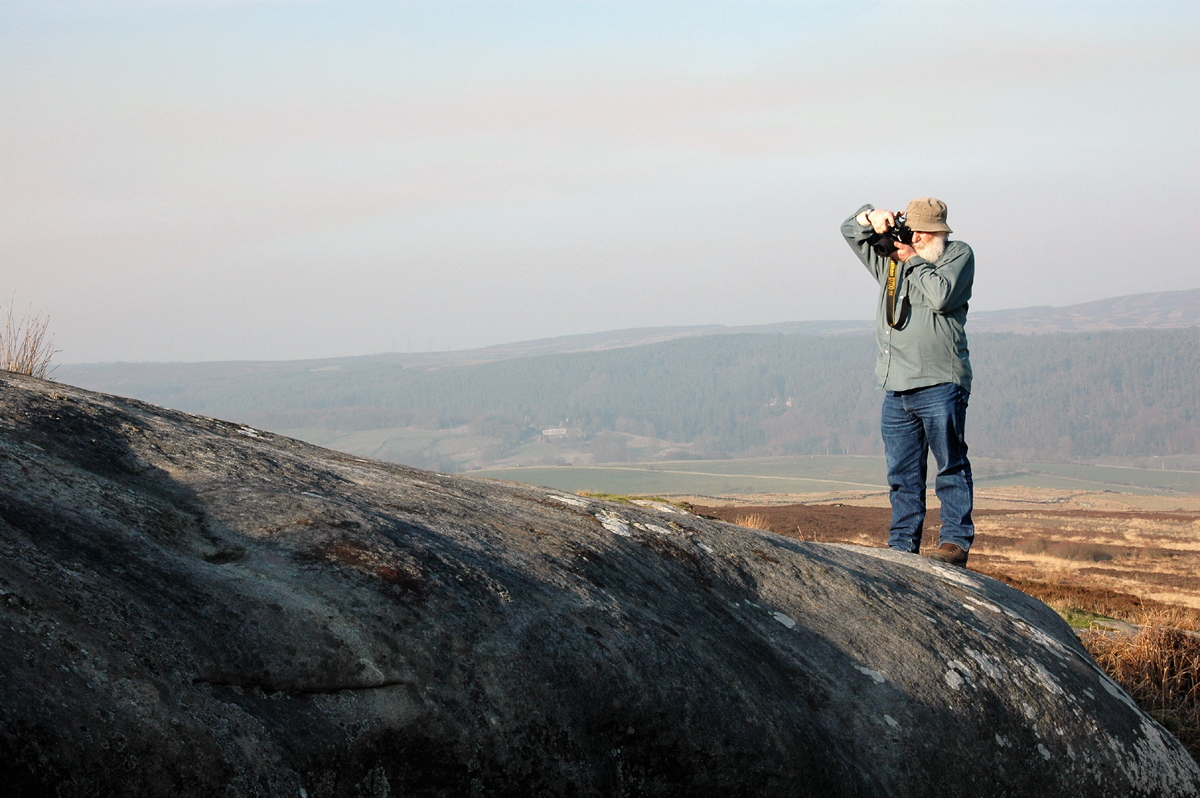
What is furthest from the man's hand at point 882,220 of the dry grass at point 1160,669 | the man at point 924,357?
the dry grass at point 1160,669

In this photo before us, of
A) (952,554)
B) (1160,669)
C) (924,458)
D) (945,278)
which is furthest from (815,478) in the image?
(945,278)

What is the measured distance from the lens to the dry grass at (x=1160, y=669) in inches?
241

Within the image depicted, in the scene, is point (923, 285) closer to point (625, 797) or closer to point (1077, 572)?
point (625, 797)

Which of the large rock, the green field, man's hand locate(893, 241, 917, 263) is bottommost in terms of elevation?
the green field

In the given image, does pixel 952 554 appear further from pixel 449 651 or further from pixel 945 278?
pixel 449 651

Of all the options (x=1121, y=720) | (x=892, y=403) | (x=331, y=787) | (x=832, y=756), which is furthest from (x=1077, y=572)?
(x=331, y=787)

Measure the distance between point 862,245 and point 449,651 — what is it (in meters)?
5.63

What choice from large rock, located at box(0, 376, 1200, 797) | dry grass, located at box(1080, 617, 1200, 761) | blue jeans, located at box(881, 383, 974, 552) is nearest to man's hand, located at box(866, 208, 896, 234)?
blue jeans, located at box(881, 383, 974, 552)

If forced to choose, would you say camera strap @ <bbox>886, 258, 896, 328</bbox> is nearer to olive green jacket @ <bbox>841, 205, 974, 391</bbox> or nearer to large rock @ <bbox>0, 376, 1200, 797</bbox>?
olive green jacket @ <bbox>841, 205, 974, 391</bbox>

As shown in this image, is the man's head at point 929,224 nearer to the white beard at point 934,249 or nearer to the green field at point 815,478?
the white beard at point 934,249

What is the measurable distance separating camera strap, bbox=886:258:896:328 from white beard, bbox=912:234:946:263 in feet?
0.79

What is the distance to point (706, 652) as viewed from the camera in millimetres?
3391

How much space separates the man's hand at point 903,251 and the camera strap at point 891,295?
61mm

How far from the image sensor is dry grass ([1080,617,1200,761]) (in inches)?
241
